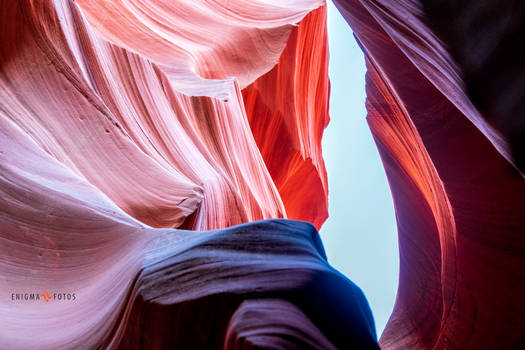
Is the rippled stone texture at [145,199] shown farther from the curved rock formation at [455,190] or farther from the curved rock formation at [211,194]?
the curved rock formation at [455,190]

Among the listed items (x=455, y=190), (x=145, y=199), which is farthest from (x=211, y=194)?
(x=455, y=190)

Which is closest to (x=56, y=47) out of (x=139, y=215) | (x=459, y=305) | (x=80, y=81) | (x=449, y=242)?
(x=80, y=81)

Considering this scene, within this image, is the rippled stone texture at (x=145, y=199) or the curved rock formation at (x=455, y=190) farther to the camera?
the curved rock formation at (x=455, y=190)

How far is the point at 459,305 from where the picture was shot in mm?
2402

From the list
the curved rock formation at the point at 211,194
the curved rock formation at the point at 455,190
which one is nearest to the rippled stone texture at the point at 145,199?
the curved rock formation at the point at 211,194

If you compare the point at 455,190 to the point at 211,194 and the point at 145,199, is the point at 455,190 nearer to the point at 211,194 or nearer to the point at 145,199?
the point at 211,194

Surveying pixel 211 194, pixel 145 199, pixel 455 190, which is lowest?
pixel 145 199

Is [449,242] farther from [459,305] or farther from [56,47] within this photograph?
[56,47]

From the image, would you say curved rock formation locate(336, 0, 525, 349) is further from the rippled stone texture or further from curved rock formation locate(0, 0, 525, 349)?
the rippled stone texture

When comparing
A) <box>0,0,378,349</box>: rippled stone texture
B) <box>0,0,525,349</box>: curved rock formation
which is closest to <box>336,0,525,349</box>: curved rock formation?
<box>0,0,525,349</box>: curved rock formation

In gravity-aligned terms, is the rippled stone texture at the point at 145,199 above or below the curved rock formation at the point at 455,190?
below

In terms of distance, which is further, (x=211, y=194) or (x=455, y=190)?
(x=211, y=194)

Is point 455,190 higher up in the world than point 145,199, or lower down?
higher up

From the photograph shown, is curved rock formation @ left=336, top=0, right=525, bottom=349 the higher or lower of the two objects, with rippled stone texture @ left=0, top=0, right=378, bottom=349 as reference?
higher
